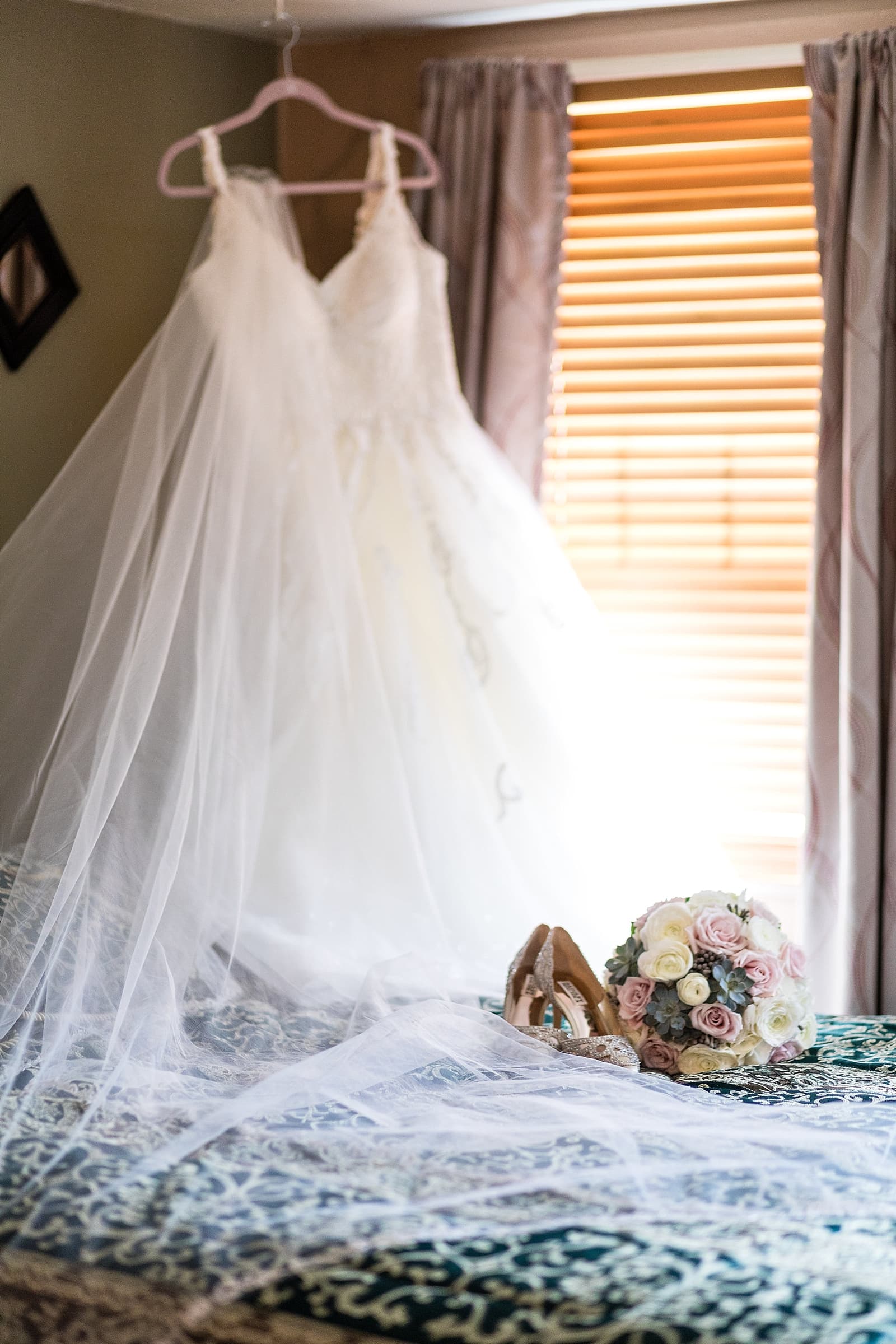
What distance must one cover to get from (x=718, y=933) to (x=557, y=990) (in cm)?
24

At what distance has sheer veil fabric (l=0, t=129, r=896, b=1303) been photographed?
1.27 m

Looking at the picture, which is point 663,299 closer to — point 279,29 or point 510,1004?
point 279,29

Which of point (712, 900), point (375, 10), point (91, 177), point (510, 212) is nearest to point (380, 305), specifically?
point (510, 212)

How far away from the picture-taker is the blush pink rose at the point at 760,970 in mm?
1667

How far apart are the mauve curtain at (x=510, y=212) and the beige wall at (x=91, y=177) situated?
0.57 meters

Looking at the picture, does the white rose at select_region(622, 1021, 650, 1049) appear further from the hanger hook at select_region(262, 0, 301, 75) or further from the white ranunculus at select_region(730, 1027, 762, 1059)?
the hanger hook at select_region(262, 0, 301, 75)

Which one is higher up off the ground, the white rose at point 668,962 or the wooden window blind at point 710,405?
the wooden window blind at point 710,405

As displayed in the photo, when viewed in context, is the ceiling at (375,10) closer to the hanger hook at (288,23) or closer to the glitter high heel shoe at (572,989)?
the hanger hook at (288,23)

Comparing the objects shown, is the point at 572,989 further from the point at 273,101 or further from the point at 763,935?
the point at 273,101

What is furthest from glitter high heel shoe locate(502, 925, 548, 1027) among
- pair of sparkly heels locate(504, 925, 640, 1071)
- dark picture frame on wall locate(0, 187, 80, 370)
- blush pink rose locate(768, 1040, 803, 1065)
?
dark picture frame on wall locate(0, 187, 80, 370)

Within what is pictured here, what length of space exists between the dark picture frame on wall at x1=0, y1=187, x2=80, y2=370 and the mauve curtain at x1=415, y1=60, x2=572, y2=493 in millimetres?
885

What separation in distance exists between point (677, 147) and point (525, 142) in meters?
0.34

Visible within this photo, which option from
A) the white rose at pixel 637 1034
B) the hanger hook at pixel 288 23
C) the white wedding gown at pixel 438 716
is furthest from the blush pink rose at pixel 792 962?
the hanger hook at pixel 288 23

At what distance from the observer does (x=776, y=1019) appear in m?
1.69
